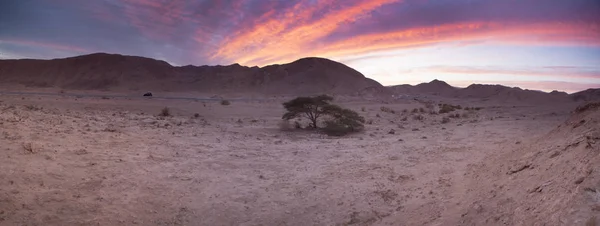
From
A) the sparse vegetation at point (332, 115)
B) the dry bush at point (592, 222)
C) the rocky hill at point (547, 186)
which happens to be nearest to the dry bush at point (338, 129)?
the sparse vegetation at point (332, 115)

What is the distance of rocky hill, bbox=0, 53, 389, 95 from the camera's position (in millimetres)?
83312

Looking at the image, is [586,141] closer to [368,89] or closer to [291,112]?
[291,112]

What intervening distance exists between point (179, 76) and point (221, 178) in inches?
3579

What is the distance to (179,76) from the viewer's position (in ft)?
309

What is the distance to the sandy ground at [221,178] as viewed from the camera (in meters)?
6.20

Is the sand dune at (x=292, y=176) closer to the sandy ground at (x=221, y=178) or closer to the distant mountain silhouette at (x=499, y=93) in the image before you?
the sandy ground at (x=221, y=178)

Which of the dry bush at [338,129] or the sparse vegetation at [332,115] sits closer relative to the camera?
the dry bush at [338,129]

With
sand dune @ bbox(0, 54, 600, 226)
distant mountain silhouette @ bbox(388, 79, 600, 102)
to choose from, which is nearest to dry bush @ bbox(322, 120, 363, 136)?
sand dune @ bbox(0, 54, 600, 226)

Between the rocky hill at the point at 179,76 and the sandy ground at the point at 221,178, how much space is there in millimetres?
67841

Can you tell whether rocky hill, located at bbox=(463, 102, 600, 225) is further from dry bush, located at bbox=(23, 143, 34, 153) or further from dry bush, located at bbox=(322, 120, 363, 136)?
dry bush, located at bbox=(322, 120, 363, 136)

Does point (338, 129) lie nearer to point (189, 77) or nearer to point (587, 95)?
point (587, 95)

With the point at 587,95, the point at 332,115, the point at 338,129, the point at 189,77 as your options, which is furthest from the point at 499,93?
the point at 189,77

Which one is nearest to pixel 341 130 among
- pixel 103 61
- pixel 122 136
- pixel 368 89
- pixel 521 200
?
pixel 122 136

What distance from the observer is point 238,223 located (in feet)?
21.0
